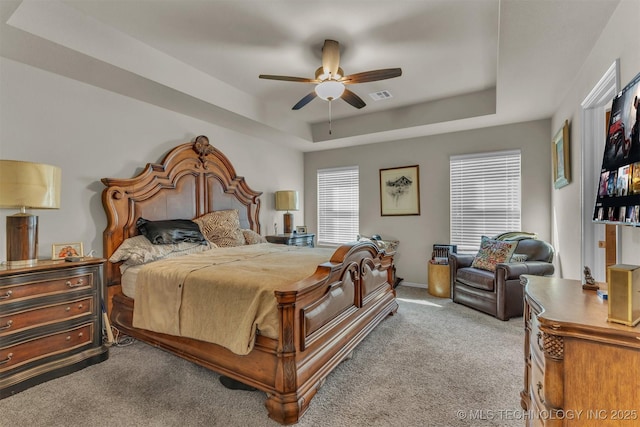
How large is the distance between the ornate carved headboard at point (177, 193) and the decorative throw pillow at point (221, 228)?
0.58 feet

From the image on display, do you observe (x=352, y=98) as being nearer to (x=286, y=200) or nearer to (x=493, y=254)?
(x=286, y=200)

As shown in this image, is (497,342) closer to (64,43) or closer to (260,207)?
(260,207)

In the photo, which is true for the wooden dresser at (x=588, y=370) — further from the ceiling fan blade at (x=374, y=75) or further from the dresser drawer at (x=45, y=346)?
the dresser drawer at (x=45, y=346)

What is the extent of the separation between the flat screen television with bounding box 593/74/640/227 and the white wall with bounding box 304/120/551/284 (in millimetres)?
2870

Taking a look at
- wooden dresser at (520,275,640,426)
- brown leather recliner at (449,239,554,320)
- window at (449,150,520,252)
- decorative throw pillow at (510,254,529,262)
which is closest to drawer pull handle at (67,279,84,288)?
wooden dresser at (520,275,640,426)

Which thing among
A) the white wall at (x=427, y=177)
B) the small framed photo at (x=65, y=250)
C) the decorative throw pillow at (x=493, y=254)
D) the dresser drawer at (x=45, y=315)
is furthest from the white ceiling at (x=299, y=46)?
the dresser drawer at (x=45, y=315)

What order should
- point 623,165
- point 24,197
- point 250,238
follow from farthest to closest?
point 250,238, point 24,197, point 623,165

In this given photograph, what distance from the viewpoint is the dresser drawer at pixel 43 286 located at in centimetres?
202

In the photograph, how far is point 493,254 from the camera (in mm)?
3750

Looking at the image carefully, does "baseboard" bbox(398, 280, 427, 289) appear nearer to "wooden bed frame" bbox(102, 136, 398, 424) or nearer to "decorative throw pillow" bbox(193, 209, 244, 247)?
"wooden bed frame" bbox(102, 136, 398, 424)

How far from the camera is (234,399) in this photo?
6.37ft

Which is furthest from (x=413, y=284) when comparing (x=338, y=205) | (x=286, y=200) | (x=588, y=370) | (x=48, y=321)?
(x=48, y=321)

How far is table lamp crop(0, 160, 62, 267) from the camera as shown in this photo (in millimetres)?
2057

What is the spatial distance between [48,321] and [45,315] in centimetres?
5
